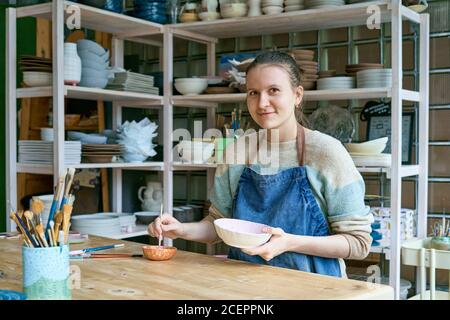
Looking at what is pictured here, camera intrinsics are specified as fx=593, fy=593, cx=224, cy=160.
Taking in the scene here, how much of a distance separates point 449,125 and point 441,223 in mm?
539

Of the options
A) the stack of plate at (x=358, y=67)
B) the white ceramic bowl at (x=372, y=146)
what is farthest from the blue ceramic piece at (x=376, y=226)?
the stack of plate at (x=358, y=67)

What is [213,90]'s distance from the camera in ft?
11.9

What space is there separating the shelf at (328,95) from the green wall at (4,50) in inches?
41.8

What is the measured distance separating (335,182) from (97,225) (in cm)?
204

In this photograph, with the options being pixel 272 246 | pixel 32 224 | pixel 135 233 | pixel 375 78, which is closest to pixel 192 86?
pixel 135 233

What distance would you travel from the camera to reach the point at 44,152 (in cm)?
325

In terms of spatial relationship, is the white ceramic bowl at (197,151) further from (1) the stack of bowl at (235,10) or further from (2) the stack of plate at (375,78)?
(2) the stack of plate at (375,78)

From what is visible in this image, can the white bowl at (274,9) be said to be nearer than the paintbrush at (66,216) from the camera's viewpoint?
No

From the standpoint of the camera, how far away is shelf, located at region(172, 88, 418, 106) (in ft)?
9.90

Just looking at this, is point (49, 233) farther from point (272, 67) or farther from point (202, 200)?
point (202, 200)

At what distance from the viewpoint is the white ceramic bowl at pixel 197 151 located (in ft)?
12.0

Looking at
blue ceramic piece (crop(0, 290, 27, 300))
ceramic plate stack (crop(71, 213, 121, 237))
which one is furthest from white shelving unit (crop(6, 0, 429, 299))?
blue ceramic piece (crop(0, 290, 27, 300))

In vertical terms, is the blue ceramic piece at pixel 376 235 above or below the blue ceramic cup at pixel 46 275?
below

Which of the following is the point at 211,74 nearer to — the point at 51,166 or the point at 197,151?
the point at 197,151
